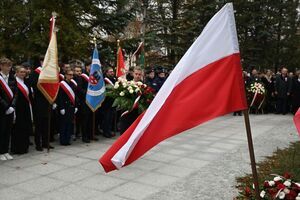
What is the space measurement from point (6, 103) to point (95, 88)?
8.56 ft

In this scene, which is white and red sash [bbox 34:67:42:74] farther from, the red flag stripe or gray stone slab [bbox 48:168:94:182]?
the red flag stripe

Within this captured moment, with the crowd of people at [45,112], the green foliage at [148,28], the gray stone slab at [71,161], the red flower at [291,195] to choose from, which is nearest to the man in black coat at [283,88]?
the green foliage at [148,28]

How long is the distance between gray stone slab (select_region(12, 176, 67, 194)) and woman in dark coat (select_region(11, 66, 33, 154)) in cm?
206

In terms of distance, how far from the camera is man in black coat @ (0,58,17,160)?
7953mm

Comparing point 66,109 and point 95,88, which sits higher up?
point 95,88

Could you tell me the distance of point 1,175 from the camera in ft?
22.7

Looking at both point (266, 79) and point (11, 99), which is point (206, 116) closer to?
point (11, 99)

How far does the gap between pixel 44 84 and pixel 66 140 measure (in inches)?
64.4

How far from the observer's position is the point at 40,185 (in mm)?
6418

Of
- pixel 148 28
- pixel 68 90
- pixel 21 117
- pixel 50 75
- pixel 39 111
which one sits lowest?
pixel 21 117

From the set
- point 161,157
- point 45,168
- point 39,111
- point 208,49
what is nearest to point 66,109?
point 39,111

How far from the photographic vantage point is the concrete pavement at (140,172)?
611 centimetres

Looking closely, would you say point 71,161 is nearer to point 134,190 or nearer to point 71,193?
point 71,193

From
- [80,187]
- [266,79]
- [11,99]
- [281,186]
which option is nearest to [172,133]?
[281,186]
